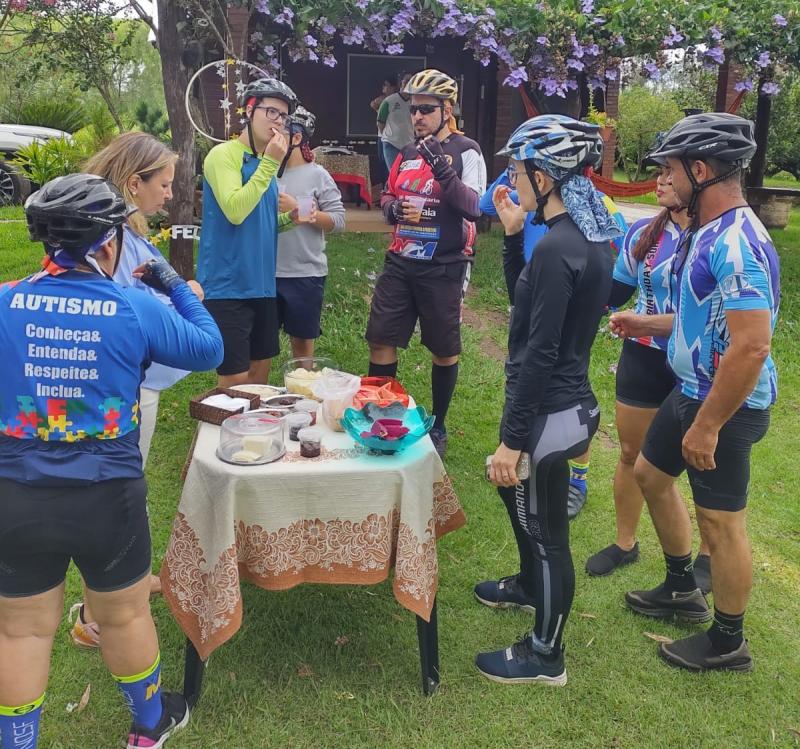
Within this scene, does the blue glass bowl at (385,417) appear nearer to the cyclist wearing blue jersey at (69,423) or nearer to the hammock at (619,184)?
the cyclist wearing blue jersey at (69,423)

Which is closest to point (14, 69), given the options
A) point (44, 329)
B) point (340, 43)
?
point (340, 43)

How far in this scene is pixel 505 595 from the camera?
322 cm

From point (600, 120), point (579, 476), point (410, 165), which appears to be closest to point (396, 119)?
point (600, 120)

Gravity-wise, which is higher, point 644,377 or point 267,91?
point 267,91

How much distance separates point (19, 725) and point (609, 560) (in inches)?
98.7

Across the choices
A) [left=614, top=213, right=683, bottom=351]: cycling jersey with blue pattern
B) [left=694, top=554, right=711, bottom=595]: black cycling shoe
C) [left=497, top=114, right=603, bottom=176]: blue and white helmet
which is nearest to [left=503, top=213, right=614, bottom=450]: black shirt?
[left=497, top=114, right=603, bottom=176]: blue and white helmet

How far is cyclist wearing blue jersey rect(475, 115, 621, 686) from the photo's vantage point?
7.60 feet

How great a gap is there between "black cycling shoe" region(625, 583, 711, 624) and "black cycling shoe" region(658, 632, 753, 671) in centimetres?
25

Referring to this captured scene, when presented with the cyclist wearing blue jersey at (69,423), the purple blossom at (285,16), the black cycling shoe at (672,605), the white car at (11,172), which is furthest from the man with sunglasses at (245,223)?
the white car at (11,172)

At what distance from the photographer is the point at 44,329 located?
1845mm

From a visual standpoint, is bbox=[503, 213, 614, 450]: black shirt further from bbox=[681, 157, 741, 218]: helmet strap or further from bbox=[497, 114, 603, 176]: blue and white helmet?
bbox=[681, 157, 741, 218]: helmet strap

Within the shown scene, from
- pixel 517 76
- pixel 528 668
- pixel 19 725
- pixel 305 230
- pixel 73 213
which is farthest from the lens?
pixel 517 76

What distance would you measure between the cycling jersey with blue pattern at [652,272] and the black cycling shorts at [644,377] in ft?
0.16

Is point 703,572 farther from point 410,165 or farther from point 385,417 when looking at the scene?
point 410,165
